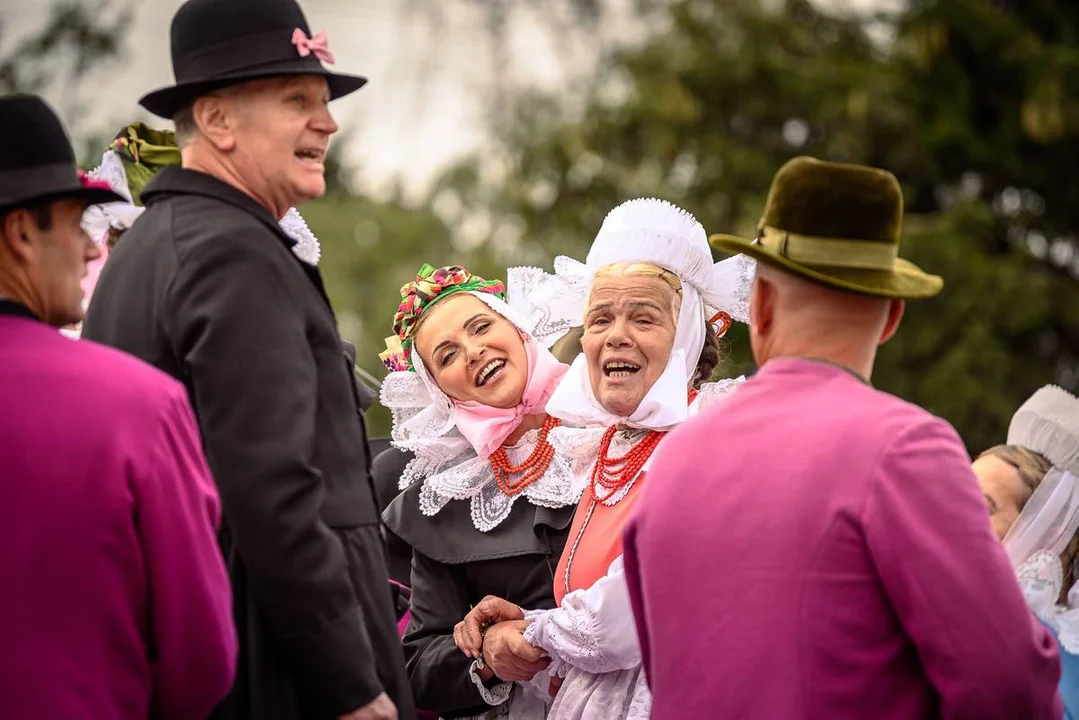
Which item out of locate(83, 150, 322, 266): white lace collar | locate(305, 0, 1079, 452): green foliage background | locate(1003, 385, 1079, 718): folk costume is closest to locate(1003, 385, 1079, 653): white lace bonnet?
locate(1003, 385, 1079, 718): folk costume

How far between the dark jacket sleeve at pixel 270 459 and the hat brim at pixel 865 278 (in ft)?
3.01

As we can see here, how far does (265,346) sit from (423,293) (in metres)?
1.53

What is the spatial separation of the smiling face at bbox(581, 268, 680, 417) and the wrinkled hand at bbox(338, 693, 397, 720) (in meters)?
1.13

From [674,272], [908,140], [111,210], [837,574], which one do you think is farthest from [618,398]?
[908,140]

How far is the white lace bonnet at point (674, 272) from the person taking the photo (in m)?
3.92

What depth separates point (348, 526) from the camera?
3.11 meters

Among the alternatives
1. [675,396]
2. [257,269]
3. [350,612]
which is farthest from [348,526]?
[675,396]

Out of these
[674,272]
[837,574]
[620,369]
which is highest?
[674,272]

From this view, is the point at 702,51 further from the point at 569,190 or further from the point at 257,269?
the point at 257,269

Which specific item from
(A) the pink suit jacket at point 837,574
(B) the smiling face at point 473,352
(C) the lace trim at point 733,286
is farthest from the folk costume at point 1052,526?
(B) the smiling face at point 473,352

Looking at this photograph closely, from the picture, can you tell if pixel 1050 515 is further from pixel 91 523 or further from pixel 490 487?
pixel 91 523

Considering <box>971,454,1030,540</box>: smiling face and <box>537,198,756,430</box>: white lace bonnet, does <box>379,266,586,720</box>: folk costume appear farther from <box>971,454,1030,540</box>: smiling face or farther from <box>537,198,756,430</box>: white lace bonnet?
<box>971,454,1030,540</box>: smiling face

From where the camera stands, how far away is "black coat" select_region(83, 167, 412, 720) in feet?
9.50

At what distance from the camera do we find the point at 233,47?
318 cm
